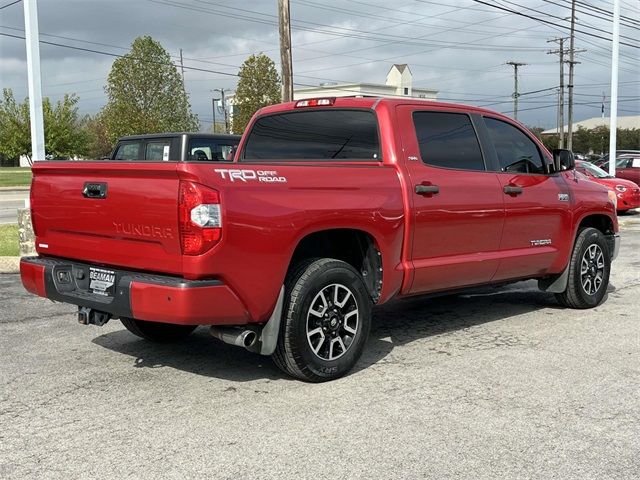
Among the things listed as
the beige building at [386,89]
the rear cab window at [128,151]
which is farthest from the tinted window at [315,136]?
the beige building at [386,89]

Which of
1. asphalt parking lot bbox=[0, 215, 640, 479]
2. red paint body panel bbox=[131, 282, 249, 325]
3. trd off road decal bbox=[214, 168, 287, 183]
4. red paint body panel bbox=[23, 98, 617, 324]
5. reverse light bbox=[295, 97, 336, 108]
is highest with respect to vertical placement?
reverse light bbox=[295, 97, 336, 108]

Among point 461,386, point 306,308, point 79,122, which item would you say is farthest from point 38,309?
point 79,122

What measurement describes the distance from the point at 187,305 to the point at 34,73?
8021mm

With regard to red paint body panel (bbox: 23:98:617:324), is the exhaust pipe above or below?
below

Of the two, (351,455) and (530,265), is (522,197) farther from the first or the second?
(351,455)

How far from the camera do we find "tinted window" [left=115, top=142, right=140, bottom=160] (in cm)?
1210

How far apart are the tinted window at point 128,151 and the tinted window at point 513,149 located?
742cm

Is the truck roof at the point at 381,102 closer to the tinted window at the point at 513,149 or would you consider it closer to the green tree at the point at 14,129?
the tinted window at the point at 513,149

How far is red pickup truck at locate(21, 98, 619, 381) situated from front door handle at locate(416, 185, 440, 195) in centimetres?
1

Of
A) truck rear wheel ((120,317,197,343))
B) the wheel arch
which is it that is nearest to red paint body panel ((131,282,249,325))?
the wheel arch

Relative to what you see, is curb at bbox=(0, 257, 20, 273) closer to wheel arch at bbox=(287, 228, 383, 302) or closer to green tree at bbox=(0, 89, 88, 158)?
wheel arch at bbox=(287, 228, 383, 302)

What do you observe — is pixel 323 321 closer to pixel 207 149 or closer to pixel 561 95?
pixel 207 149

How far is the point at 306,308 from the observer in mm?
4484

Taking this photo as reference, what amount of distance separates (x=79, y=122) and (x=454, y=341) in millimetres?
51870
